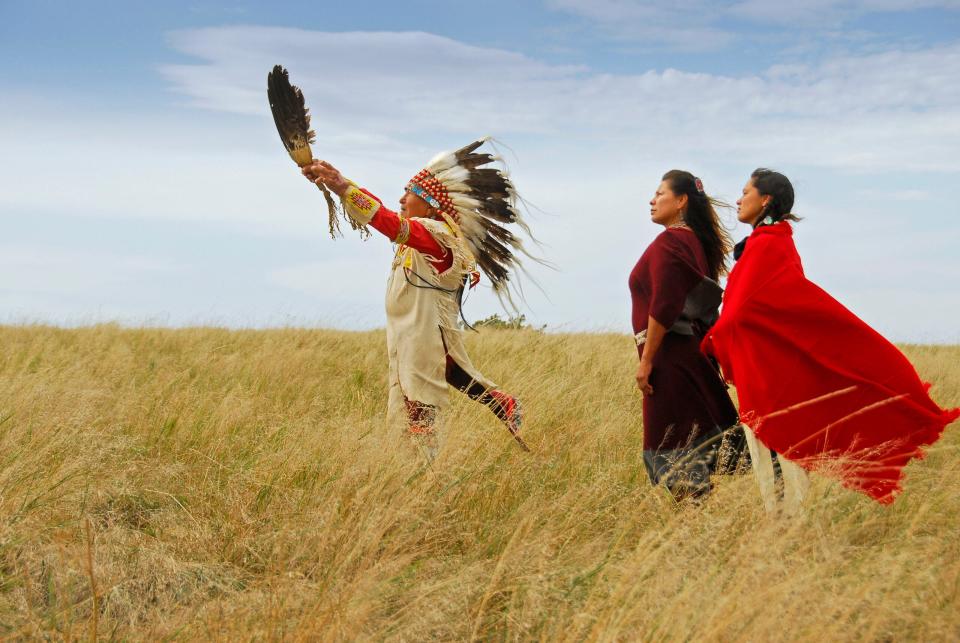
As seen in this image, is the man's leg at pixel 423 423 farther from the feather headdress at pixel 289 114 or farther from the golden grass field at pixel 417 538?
the feather headdress at pixel 289 114

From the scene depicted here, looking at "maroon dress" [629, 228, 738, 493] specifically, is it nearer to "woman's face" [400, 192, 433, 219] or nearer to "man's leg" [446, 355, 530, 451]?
"man's leg" [446, 355, 530, 451]

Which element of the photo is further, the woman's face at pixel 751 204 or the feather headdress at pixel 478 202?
the feather headdress at pixel 478 202

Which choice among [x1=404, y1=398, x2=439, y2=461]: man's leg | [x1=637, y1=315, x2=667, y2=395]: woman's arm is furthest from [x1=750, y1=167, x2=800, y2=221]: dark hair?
[x1=404, y1=398, x2=439, y2=461]: man's leg

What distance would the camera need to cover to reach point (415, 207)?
5066 mm

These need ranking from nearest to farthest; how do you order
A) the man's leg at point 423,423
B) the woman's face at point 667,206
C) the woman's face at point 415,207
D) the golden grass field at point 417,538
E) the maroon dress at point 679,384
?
the golden grass field at point 417,538 < the maroon dress at point 679,384 < the woman's face at point 667,206 < the man's leg at point 423,423 < the woman's face at point 415,207

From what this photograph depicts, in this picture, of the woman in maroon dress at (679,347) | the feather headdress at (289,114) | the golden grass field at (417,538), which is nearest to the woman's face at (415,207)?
the feather headdress at (289,114)

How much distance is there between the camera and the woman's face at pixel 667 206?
4195 mm

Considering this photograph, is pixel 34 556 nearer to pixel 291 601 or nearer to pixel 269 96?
pixel 291 601

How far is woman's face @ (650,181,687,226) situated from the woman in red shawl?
46 cm

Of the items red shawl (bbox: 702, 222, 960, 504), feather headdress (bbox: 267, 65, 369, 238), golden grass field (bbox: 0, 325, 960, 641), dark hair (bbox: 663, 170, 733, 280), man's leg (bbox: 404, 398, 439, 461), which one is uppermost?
feather headdress (bbox: 267, 65, 369, 238)

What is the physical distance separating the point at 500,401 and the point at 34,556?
241 centimetres

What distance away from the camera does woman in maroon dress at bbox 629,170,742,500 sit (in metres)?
3.98

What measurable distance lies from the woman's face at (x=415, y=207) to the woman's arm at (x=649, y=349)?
1.57m

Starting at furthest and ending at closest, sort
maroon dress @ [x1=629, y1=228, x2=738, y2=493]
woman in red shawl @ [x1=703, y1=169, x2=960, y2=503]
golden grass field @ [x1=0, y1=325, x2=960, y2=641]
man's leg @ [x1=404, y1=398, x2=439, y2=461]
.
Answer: man's leg @ [x1=404, y1=398, x2=439, y2=461] < maroon dress @ [x1=629, y1=228, x2=738, y2=493] < woman in red shawl @ [x1=703, y1=169, x2=960, y2=503] < golden grass field @ [x1=0, y1=325, x2=960, y2=641]
